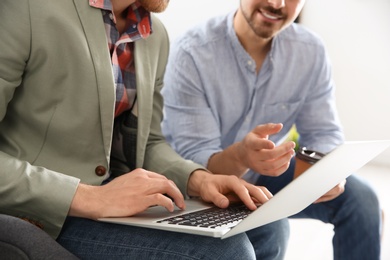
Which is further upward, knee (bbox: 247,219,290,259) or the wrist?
the wrist

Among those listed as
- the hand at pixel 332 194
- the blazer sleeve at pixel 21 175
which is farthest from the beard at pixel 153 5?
the hand at pixel 332 194

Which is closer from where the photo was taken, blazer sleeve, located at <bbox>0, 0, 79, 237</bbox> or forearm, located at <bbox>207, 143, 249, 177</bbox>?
blazer sleeve, located at <bbox>0, 0, 79, 237</bbox>

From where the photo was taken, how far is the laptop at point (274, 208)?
106 cm

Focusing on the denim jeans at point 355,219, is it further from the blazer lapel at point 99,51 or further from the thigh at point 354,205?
the blazer lapel at point 99,51

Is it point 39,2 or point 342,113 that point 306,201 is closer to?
point 39,2

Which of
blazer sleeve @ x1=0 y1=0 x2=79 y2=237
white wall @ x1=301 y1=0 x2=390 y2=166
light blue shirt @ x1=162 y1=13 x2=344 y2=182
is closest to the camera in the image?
blazer sleeve @ x1=0 y1=0 x2=79 y2=237

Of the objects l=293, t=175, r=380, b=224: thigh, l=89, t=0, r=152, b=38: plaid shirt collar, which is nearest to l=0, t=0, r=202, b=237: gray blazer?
l=89, t=0, r=152, b=38: plaid shirt collar

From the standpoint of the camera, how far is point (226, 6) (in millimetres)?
3699

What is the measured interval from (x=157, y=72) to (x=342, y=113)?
2949 mm

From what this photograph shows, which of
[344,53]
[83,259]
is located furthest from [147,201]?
[344,53]

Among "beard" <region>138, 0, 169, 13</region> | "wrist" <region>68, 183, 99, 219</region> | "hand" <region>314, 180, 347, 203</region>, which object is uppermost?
"beard" <region>138, 0, 169, 13</region>

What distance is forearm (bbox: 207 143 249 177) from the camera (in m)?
1.67

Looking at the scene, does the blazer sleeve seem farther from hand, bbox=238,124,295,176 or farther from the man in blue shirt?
the man in blue shirt

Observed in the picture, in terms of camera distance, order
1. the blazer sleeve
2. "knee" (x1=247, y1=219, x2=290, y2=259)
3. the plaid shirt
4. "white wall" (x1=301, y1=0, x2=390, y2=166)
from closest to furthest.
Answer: the blazer sleeve < the plaid shirt < "knee" (x1=247, y1=219, x2=290, y2=259) < "white wall" (x1=301, y1=0, x2=390, y2=166)
